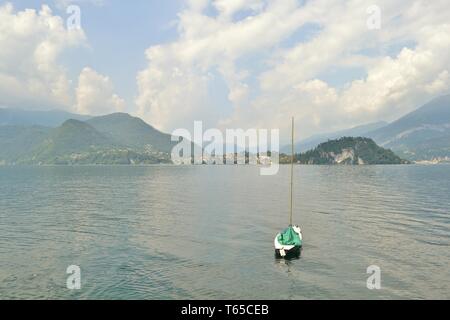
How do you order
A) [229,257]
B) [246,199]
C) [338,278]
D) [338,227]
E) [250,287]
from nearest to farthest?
[250,287], [338,278], [229,257], [338,227], [246,199]

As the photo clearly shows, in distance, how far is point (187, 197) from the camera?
10225 centimetres

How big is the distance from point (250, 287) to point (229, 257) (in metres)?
9.40

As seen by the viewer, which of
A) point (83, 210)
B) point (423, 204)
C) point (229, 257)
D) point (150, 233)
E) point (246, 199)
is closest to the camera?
point (229, 257)

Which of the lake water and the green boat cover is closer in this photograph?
the lake water

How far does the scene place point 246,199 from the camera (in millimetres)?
96125

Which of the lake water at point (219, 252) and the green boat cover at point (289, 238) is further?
the green boat cover at point (289, 238)

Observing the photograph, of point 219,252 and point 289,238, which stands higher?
point 289,238

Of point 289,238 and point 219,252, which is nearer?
point 289,238

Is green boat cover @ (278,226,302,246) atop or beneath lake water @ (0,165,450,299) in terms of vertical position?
atop

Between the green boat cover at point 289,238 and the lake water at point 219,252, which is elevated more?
the green boat cover at point 289,238
